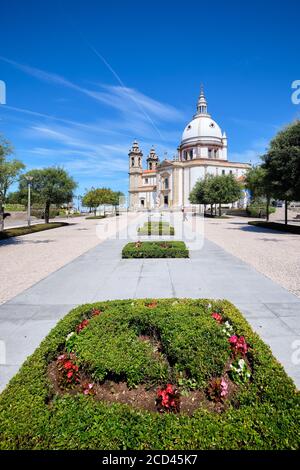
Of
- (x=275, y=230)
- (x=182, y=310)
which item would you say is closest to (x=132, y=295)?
(x=182, y=310)

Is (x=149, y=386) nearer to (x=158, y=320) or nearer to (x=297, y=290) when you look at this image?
(x=158, y=320)

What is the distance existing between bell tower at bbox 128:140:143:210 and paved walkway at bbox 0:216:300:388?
326 ft

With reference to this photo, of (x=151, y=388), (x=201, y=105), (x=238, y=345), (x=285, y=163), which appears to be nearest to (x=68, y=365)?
(x=151, y=388)

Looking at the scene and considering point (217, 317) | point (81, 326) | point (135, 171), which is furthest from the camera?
point (135, 171)

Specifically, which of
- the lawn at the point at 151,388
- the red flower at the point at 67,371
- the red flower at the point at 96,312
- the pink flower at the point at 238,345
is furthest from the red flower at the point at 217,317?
the red flower at the point at 67,371

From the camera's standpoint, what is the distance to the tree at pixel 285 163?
2103 centimetres

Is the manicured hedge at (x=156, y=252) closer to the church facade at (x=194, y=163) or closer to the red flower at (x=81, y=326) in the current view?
the red flower at (x=81, y=326)

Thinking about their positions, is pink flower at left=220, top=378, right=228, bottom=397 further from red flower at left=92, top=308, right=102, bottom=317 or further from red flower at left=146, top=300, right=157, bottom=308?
red flower at left=92, top=308, right=102, bottom=317

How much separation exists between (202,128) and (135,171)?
31311 mm

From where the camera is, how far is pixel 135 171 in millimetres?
109500

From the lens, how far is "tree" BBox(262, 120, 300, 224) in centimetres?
2103

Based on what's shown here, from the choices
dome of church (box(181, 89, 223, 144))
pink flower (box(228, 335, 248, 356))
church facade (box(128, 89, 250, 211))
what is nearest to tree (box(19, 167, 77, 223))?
pink flower (box(228, 335, 248, 356))

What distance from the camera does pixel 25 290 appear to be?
7605 mm

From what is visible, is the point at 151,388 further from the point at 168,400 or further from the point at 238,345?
the point at 238,345
